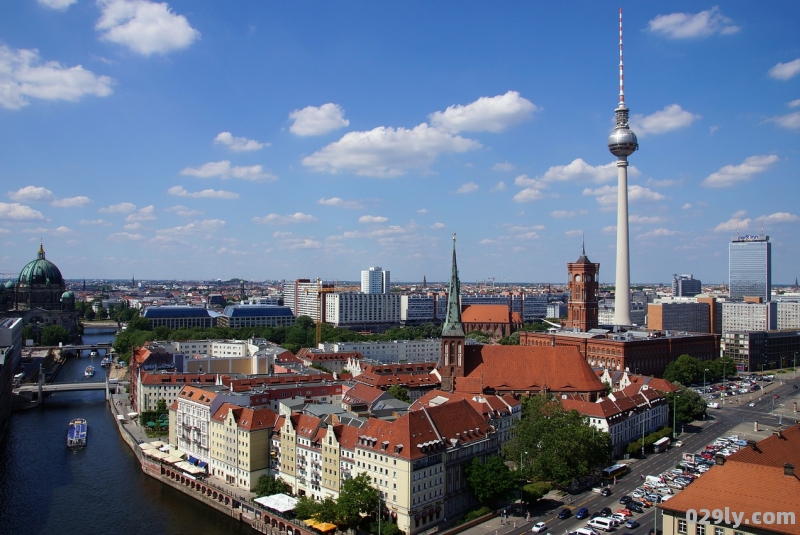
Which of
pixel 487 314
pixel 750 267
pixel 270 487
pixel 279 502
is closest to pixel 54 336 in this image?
pixel 487 314

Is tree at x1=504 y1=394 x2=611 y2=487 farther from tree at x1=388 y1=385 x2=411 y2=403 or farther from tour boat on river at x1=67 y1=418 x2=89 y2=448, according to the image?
tour boat on river at x1=67 y1=418 x2=89 y2=448

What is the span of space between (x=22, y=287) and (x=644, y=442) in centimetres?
15077

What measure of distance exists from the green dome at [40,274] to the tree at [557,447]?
5679 inches

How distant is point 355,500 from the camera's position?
38844 mm

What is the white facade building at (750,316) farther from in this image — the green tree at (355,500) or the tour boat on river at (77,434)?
the tour boat on river at (77,434)

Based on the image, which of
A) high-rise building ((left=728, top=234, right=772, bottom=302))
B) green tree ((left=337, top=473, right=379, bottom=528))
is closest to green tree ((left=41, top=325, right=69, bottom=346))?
green tree ((left=337, top=473, right=379, bottom=528))

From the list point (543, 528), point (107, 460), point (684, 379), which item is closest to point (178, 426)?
point (107, 460)

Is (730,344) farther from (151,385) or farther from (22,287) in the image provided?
(22,287)

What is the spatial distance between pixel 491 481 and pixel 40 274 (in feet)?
491

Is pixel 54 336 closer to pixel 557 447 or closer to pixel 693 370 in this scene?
pixel 693 370


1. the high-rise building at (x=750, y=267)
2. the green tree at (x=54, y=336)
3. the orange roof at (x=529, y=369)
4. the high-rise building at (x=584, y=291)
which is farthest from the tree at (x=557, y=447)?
the high-rise building at (x=750, y=267)

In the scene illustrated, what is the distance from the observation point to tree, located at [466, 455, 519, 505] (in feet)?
138

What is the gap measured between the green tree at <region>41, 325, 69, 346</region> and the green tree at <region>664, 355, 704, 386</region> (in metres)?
119

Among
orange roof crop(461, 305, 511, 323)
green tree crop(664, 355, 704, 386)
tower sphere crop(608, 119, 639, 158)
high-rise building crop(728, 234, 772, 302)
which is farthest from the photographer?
high-rise building crop(728, 234, 772, 302)
